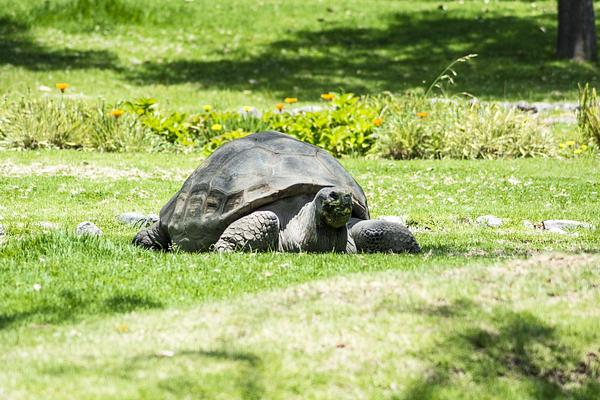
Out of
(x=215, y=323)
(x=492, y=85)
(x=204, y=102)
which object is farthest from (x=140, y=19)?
(x=215, y=323)

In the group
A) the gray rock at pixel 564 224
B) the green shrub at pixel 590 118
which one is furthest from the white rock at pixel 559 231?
the green shrub at pixel 590 118

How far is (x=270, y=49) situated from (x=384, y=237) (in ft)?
62.1

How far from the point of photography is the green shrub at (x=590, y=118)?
15.1 meters

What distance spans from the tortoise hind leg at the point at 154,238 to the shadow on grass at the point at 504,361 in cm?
391

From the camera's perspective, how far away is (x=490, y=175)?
13.2 m

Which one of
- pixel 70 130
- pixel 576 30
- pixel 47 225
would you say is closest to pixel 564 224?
pixel 47 225

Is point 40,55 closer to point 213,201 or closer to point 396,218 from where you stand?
point 396,218

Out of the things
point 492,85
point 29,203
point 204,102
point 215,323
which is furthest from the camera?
point 492,85

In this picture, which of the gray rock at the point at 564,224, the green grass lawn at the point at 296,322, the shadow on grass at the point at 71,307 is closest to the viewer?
the green grass lawn at the point at 296,322

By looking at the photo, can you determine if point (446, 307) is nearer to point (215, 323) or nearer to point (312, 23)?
point (215, 323)

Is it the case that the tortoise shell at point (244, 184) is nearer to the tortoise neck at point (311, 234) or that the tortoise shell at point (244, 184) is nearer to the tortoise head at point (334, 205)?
the tortoise neck at point (311, 234)

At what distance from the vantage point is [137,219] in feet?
32.8

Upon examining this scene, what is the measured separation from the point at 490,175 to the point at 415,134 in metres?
2.20

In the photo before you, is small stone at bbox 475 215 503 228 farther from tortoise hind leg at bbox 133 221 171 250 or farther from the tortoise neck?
tortoise hind leg at bbox 133 221 171 250
